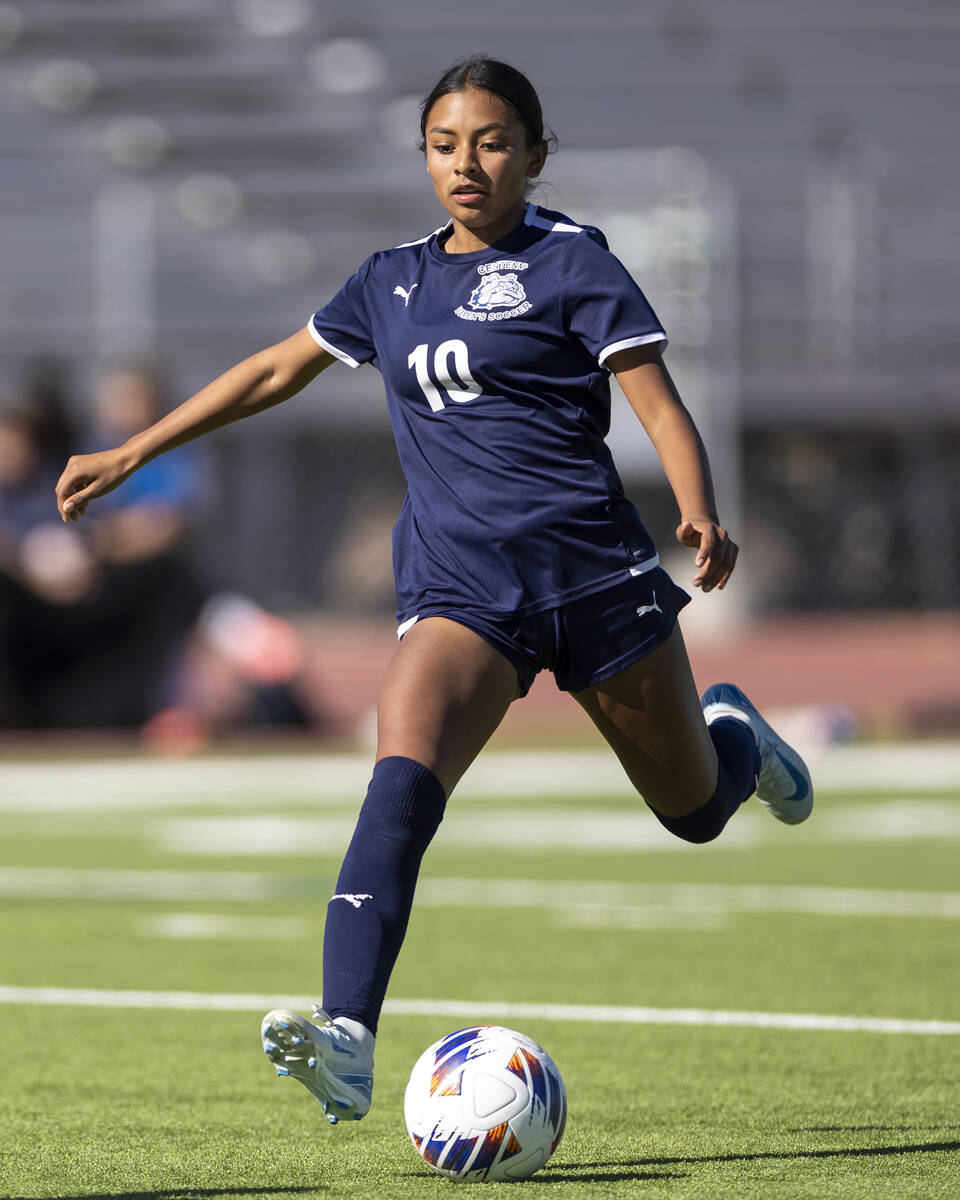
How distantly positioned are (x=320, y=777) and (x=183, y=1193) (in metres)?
9.72

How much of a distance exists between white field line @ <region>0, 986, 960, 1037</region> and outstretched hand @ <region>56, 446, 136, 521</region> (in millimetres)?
1886

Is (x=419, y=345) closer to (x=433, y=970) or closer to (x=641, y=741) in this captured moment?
(x=641, y=741)

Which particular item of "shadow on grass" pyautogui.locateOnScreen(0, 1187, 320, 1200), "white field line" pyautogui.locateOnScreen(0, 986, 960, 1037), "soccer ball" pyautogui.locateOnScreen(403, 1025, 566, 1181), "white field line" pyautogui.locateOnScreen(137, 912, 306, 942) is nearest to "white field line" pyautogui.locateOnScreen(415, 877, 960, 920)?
"white field line" pyautogui.locateOnScreen(137, 912, 306, 942)

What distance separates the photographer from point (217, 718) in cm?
1520

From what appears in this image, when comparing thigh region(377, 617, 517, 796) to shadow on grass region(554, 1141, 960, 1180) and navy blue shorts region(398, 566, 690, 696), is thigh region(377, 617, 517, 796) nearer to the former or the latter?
navy blue shorts region(398, 566, 690, 696)

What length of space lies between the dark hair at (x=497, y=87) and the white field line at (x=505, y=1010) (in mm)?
2436

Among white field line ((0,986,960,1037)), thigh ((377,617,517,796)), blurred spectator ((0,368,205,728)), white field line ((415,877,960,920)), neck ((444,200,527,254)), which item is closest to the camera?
thigh ((377,617,517,796))

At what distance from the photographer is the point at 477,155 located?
4.08 m

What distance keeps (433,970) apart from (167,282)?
816 inches

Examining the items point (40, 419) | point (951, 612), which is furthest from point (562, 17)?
point (40, 419)

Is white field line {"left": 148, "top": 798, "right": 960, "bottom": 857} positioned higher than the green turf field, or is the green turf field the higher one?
the green turf field

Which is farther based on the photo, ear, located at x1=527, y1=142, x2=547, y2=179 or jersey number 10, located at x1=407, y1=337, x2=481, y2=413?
ear, located at x1=527, y1=142, x2=547, y2=179

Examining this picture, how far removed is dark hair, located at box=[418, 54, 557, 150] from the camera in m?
4.09

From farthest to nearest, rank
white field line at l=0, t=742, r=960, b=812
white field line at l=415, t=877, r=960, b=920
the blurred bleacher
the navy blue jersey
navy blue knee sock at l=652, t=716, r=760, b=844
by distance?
the blurred bleacher < white field line at l=0, t=742, r=960, b=812 < white field line at l=415, t=877, r=960, b=920 < navy blue knee sock at l=652, t=716, r=760, b=844 < the navy blue jersey
